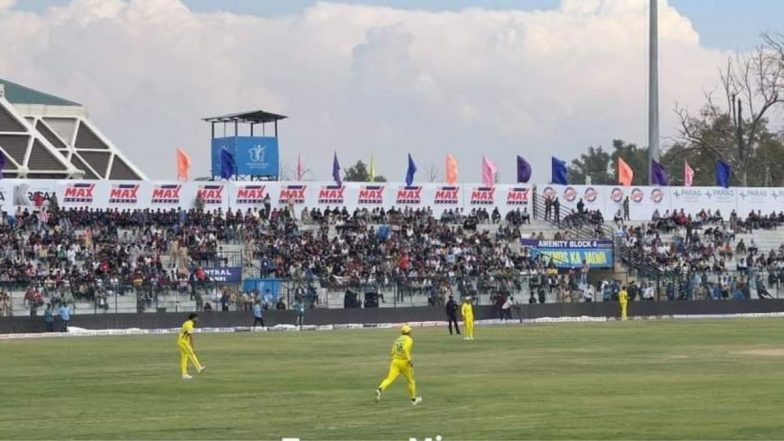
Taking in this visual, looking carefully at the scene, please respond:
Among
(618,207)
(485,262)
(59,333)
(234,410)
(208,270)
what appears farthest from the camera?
(618,207)

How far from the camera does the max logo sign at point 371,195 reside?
3396 inches

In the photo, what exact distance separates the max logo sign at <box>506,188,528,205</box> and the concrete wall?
14964mm

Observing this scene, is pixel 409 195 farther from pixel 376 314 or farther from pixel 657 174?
pixel 376 314

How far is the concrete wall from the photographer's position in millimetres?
65000

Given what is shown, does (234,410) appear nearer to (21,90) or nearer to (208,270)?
(208,270)

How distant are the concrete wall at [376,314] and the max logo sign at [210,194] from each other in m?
15.1

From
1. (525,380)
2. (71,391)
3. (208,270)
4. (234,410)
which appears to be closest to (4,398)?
(71,391)

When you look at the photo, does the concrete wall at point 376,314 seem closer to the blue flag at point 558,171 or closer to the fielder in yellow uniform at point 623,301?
the fielder in yellow uniform at point 623,301

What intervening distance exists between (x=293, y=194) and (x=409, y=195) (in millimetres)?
7130

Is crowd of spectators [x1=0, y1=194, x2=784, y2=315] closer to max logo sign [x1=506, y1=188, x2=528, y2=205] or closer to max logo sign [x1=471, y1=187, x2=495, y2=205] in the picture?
max logo sign [x1=506, y1=188, x2=528, y2=205]

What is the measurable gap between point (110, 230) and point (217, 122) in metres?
19.0

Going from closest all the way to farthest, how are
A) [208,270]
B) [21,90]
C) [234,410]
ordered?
[234,410] < [208,270] < [21,90]

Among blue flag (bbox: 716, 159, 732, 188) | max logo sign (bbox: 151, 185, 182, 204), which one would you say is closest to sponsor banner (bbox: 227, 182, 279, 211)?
max logo sign (bbox: 151, 185, 182, 204)

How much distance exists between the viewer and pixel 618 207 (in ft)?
300
